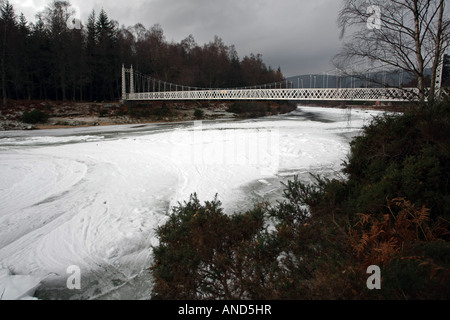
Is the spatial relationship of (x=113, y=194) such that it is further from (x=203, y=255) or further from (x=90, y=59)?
(x=90, y=59)

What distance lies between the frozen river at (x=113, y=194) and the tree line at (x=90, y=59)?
79.5ft

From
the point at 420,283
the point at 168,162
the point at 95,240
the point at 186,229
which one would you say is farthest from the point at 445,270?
the point at 168,162

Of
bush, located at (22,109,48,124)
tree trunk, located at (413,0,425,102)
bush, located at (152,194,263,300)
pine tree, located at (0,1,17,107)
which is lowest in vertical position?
bush, located at (152,194,263,300)

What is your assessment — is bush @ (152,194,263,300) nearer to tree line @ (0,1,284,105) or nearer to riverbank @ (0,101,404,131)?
riverbank @ (0,101,404,131)

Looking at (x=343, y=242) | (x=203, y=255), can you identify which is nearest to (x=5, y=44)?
(x=203, y=255)

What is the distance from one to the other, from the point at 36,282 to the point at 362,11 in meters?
7.64

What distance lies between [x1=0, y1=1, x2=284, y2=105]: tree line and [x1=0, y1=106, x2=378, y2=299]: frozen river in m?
24.2

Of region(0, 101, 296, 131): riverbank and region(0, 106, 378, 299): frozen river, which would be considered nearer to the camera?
region(0, 106, 378, 299): frozen river

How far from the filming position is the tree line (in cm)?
3131

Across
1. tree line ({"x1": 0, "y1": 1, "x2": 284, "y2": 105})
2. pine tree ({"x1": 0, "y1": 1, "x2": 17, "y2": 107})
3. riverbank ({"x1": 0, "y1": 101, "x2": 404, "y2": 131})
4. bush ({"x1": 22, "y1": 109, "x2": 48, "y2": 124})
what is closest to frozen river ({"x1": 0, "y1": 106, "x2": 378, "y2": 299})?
riverbank ({"x1": 0, "y1": 101, "x2": 404, "y2": 131})

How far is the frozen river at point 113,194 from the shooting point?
3979mm

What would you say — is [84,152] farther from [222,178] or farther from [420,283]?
[420,283]

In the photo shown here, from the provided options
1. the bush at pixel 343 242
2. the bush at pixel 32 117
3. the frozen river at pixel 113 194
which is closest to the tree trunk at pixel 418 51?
the bush at pixel 343 242

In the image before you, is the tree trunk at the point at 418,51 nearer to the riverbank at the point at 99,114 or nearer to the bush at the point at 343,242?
the bush at the point at 343,242
